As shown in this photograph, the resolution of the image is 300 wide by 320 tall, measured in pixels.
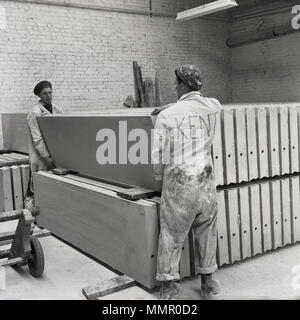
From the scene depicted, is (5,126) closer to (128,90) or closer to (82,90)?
(82,90)

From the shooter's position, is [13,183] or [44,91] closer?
[44,91]

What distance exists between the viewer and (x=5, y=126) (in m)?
7.53

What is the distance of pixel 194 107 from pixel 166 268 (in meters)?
1.19

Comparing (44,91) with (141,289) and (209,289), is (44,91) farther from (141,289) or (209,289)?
(209,289)

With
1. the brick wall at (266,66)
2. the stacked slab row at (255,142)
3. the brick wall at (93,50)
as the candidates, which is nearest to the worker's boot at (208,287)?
the stacked slab row at (255,142)

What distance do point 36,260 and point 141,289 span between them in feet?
3.31

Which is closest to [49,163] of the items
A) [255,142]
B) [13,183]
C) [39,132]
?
[39,132]

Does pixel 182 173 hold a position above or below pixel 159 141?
below

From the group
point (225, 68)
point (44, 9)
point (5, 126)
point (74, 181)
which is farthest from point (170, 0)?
point (74, 181)

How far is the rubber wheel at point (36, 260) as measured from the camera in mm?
3811

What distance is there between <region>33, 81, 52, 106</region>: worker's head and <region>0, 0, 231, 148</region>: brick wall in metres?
2.38

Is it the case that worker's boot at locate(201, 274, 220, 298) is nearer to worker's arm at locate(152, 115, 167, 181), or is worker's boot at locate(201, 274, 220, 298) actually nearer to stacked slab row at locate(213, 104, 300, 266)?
stacked slab row at locate(213, 104, 300, 266)

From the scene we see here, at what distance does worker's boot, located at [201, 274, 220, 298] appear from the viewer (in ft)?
10.8

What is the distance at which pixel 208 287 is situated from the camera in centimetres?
329
